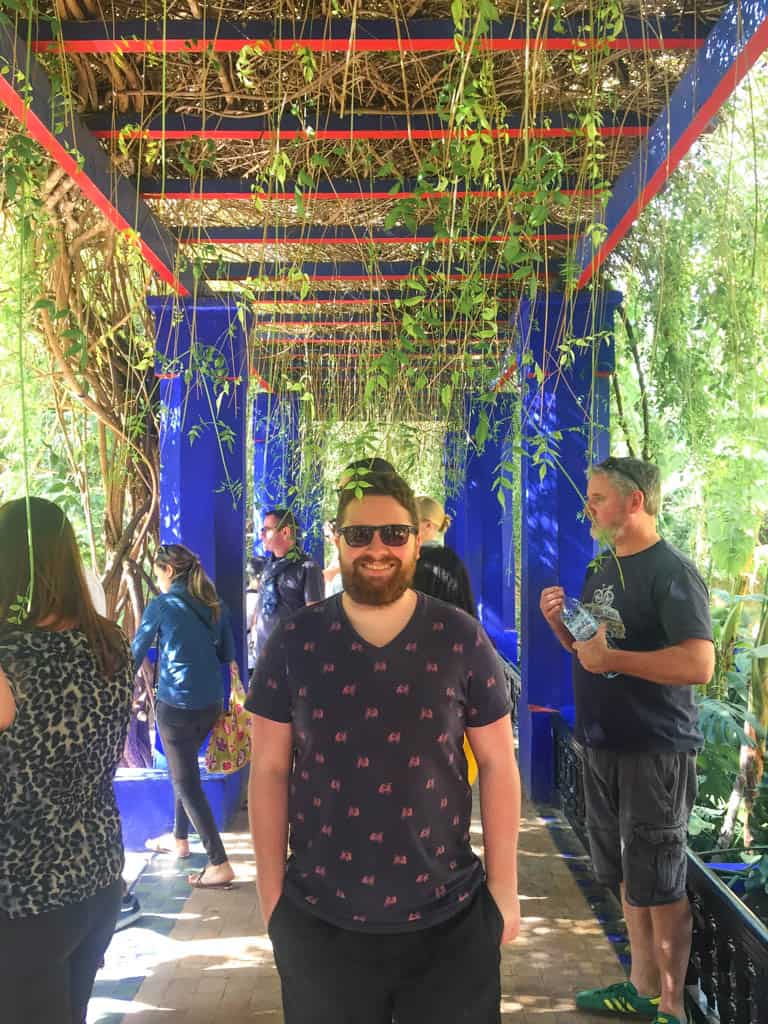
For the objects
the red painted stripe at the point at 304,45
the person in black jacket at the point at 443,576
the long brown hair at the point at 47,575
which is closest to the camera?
the long brown hair at the point at 47,575

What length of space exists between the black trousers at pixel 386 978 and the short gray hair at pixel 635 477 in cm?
142

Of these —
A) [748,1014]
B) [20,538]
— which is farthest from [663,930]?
[20,538]

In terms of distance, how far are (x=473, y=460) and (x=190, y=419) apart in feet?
17.4

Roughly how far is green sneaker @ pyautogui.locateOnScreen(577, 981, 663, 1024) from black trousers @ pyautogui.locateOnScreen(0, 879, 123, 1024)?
1.62m

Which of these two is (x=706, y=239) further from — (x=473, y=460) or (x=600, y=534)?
(x=473, y=460)

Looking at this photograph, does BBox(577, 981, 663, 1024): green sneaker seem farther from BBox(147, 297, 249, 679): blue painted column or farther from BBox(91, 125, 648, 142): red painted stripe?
BBox(147, 297, 249, 679): blue painted column

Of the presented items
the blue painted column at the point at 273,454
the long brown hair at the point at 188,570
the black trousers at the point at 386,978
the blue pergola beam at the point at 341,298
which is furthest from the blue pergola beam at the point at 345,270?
the black trousers at the point at 386,978

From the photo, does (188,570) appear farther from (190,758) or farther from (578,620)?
(578,620)

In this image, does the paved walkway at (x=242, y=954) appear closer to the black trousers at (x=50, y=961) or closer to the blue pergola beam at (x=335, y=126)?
the black trousers at (x=50, y=961)

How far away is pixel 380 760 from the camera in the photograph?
1.75 m

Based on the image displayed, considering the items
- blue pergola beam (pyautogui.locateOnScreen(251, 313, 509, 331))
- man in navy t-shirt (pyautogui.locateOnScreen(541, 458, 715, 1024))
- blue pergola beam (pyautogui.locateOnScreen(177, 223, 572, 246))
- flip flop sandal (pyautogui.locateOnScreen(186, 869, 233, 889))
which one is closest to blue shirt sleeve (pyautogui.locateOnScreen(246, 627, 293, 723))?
man in navy t-shirt (pyautogui.locateOnScreen(541, 458, 715, 1024))

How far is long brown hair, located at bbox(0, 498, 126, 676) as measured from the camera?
75.5 inches

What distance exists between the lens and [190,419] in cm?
503

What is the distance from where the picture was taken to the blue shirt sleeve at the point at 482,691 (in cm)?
184
